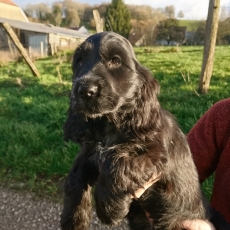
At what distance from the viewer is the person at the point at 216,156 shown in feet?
6.32

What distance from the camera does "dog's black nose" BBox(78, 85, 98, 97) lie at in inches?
59.9

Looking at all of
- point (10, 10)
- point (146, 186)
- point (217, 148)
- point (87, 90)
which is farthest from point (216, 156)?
point (10, 10)

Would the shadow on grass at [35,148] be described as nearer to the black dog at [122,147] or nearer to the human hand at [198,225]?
the black dog at [122,147]

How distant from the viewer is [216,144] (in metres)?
2.11

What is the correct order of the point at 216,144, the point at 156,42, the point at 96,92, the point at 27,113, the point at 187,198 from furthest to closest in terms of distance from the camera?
the point at 156,42 → the point at 27,113 → the point at 216,144 → the point at 187,198 → the point at 96,92

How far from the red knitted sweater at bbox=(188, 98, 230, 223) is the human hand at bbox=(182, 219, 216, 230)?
0.19m

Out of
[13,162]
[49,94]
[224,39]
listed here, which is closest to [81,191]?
[13,162]

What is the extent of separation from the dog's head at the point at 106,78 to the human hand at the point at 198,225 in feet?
2.82

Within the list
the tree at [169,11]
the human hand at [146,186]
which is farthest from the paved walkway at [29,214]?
the tree at [169,11]

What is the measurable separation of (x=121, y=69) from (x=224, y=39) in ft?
92.4

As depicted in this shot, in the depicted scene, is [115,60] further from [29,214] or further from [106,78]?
[29,214]

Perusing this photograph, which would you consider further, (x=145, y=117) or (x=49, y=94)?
(x=49, y=94)

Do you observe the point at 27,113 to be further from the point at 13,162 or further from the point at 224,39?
the point at 224,39

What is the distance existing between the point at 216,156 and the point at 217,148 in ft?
0.27
